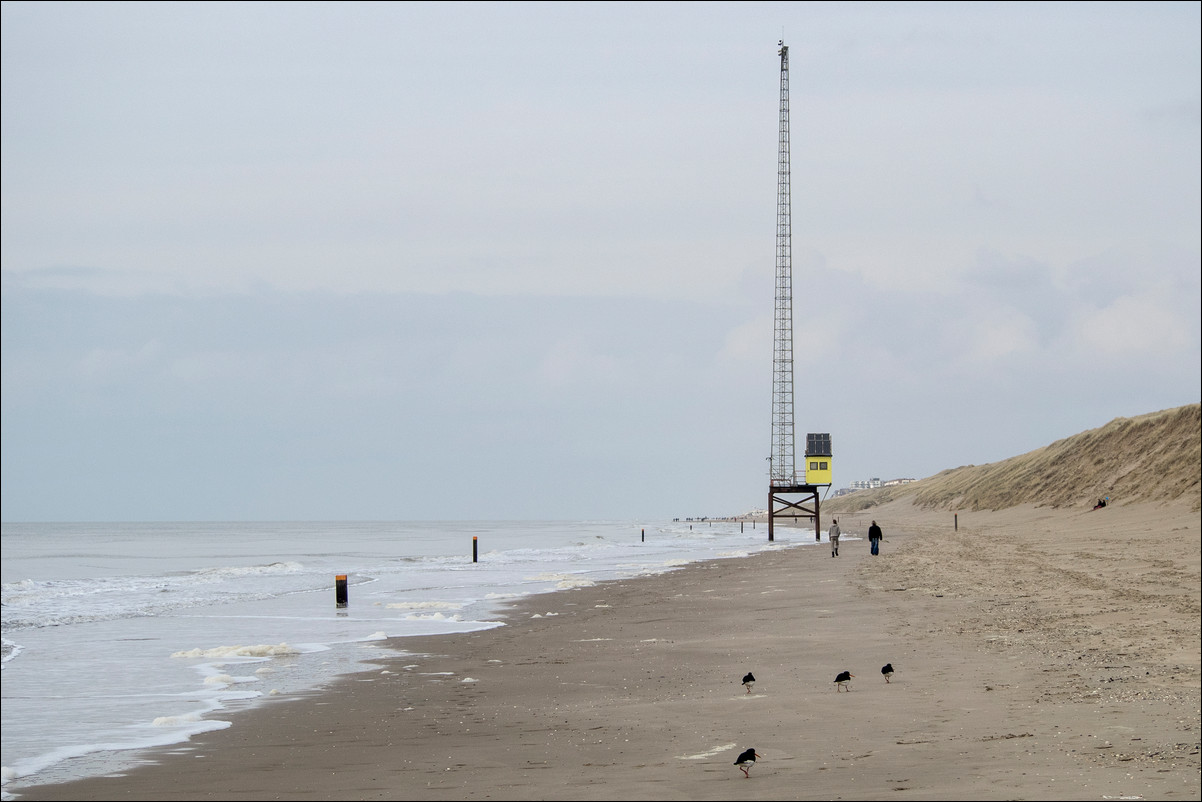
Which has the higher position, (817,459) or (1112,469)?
(817,459)

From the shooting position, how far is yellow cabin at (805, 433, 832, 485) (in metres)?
77.0

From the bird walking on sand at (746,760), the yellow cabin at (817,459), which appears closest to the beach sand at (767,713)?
the bird walking on sand at (746,760)

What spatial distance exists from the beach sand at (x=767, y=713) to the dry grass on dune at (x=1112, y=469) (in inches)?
1179

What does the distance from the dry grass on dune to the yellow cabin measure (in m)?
15.0

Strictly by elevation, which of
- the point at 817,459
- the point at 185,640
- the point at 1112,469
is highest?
the point at 817,459

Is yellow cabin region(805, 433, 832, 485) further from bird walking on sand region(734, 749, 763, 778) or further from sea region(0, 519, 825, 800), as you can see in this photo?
bird walking on sand region(734, 749, 763, 778)

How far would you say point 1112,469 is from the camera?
226 feet

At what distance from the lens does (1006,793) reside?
7.62 meters

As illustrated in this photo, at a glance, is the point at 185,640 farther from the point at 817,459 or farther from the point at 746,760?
the point at 817,459

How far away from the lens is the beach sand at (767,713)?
27.9 ft

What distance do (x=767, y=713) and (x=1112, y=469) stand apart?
2601 inches

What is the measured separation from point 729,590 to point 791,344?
5510 centimetres

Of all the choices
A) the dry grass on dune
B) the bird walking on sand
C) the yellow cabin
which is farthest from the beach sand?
the yellow cabin

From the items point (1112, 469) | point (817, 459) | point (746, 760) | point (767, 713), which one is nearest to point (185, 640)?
point (767, 713)
